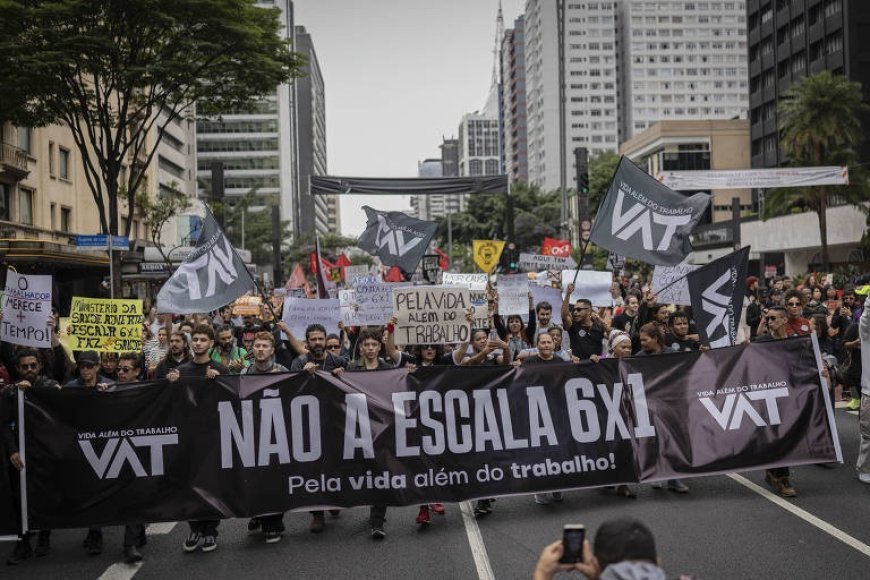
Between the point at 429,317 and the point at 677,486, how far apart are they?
3.12 m

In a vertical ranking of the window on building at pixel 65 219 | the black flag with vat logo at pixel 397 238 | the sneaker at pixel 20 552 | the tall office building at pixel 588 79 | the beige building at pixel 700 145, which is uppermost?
the tall office building at pixel 588 79

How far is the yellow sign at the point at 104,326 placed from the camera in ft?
29.4

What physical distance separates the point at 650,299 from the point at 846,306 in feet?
17.3

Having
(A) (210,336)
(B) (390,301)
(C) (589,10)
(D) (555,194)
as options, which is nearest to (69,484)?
(A) (210,336)

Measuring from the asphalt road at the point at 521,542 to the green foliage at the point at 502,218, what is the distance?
64.4 metres

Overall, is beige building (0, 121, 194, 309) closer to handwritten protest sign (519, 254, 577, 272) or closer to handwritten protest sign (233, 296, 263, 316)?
handwritten protest sign (233, 296, 263, 316)

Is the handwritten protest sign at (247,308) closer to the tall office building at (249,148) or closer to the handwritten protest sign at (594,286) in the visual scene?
the handwritten protest sign at (594,286)

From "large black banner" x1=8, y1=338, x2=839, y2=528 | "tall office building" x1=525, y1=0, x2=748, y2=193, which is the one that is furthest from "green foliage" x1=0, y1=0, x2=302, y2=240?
"tall office building" x1=525, y1=0, x2=748, y2=193

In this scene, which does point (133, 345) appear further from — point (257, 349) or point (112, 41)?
point (112, 41)

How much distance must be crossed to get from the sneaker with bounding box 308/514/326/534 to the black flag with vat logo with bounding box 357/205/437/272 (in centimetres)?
748

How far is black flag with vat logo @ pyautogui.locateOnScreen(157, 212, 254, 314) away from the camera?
8.62 metres

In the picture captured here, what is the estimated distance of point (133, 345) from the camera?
9055mm

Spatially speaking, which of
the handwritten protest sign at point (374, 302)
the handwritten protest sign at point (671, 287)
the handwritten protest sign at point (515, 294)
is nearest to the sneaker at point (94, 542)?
the handwritten protest sign at point (374, 302)

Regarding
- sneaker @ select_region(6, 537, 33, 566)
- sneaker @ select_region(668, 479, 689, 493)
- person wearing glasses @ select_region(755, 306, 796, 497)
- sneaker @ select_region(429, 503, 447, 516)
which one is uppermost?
person wearing glasses @ select_region(755, 306, 796, 497)
